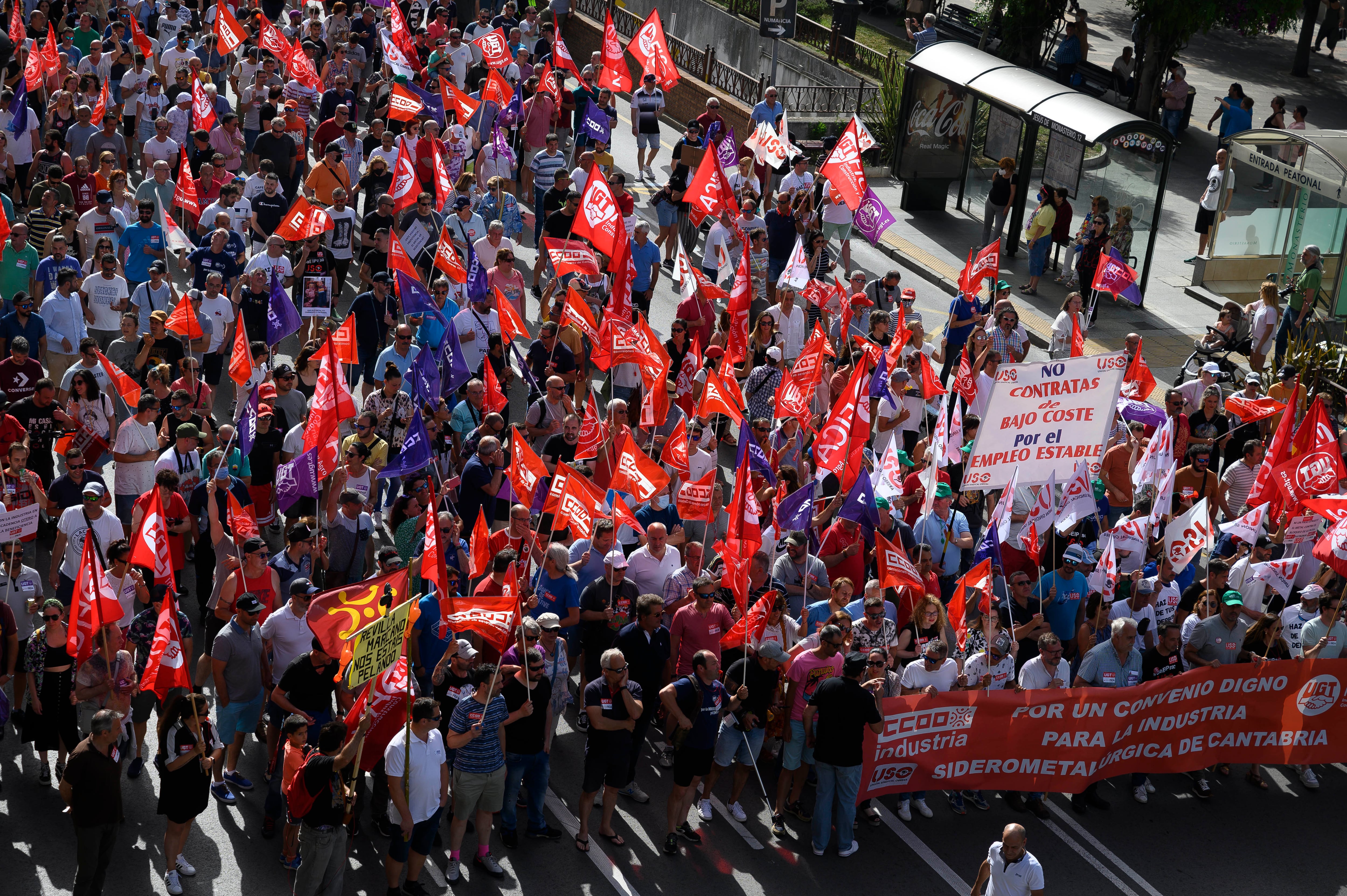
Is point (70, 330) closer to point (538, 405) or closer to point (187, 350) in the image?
point (187, 350)

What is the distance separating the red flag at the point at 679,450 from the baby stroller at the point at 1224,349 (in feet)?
26.7

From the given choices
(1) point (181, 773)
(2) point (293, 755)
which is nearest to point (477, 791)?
(2) point (293, 755)

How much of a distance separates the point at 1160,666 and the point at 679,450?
4217mm

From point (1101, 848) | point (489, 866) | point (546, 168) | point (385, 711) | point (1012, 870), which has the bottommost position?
point (1101, 848)

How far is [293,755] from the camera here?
32.2ft

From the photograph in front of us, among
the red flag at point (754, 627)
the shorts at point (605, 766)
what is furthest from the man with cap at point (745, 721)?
the shorts at point (605, 766)

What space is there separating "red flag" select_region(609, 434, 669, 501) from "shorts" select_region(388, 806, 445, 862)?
349 cm

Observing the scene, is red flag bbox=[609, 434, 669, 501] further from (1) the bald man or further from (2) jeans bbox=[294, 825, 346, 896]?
Result: (1) the bald man

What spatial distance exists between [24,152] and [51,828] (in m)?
12.5

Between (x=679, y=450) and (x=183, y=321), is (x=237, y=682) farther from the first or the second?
(x=183, y=321)

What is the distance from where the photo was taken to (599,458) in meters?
14.0

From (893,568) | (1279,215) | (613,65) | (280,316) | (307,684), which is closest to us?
(307,684)

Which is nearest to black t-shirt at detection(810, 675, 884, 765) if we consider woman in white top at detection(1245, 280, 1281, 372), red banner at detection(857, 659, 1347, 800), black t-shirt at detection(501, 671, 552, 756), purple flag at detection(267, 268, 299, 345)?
red banner at detection(857, 659, 1347, 800)

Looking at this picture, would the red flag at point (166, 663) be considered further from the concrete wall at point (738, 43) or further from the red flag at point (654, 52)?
the concrete wall at point (738, 43)
